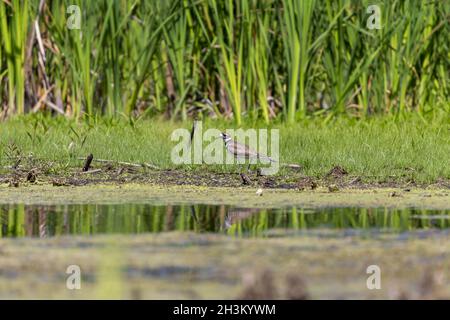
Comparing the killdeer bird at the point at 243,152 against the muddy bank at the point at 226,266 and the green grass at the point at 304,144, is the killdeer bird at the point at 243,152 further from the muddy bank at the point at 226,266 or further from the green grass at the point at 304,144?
the muddy bank at the point at 226,266

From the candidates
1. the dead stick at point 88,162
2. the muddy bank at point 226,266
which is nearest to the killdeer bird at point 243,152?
the dead stick at point 88,162

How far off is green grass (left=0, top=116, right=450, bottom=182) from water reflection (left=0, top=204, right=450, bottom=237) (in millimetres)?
1512

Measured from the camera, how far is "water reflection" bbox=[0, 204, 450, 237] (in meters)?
5.81

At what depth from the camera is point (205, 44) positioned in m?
11.9

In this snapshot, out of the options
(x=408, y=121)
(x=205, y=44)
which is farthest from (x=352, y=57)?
(x=205, y=44)

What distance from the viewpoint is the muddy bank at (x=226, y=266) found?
4.32m

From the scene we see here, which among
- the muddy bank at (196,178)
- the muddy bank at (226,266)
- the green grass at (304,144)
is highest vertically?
the muddy bank at (226,266)

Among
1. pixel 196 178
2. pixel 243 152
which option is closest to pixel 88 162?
pixel 196 178

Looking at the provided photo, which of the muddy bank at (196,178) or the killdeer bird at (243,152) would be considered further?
the killdeer bird at (243,152)

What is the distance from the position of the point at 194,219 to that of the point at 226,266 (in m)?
1.43

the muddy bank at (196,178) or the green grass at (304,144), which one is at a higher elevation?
the green grass at (304,144)

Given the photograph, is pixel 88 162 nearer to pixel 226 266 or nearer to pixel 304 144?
pixel 304 144

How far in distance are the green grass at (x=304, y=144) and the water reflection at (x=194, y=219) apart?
4.96ft

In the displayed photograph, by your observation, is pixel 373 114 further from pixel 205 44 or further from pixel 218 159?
pixel 218 159
